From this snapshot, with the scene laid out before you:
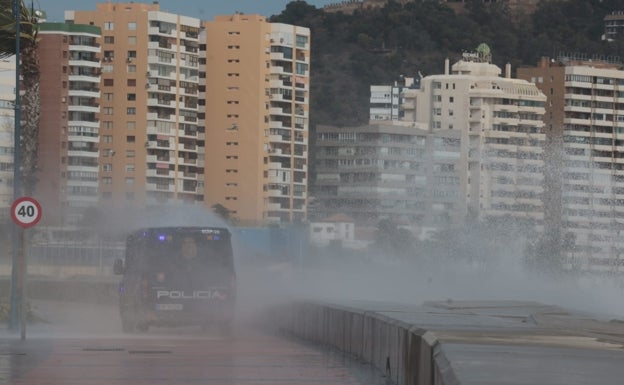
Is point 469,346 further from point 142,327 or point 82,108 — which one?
point 82,108

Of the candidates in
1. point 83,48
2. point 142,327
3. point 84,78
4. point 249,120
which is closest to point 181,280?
point 142,327

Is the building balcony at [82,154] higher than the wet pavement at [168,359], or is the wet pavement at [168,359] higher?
the building balcony at [82,154]

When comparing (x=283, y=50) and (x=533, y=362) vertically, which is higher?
(x=283, y=50)

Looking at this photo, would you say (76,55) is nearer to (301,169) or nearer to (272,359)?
(301,169)

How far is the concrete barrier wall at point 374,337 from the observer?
18.8m

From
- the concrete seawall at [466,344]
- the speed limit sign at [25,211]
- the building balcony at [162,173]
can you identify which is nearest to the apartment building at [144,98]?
the building balcony at [162,173]

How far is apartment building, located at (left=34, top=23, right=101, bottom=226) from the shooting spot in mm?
175000

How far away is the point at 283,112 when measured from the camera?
193000mm

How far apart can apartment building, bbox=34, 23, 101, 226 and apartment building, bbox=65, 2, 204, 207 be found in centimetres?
185

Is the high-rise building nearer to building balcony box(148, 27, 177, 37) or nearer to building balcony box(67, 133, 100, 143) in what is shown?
building balcony box(148, 27, 177, 37)

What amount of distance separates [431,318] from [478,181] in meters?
157

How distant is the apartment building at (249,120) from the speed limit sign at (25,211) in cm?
14598

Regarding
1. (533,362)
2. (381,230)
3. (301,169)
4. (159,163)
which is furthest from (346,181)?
(533,362)

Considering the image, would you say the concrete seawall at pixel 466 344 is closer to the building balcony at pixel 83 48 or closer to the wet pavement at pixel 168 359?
the wet pavement at pixel 168 359
